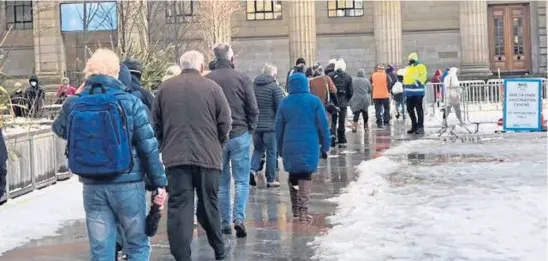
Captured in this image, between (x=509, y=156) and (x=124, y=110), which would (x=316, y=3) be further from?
(x=124, y=110)

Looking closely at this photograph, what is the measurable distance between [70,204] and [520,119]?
13102 mm

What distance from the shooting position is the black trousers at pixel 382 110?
27594mm

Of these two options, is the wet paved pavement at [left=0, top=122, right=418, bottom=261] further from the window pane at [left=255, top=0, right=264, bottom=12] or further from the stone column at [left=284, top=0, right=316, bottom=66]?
the window pane at [left=255, top=0, right=264, bottom=12]

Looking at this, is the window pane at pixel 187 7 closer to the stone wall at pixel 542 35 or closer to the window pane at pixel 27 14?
the window pane at pixel 27 14

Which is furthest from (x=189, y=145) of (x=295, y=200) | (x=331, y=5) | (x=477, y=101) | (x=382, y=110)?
(x=331, y=5)

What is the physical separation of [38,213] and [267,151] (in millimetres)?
3714

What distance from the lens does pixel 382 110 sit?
93.4 feet

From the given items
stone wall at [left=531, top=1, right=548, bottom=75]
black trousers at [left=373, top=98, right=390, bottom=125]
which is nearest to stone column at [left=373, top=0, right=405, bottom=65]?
stone wall at [left=531, top=1, right=548, bottom=75]

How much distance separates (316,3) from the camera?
43.6 m

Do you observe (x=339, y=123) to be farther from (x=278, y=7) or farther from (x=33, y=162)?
(x=278, y=7)

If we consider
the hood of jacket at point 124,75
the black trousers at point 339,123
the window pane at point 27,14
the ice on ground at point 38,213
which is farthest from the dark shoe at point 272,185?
the window pane at point 27,14

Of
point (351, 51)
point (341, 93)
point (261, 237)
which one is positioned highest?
point (351, 51)

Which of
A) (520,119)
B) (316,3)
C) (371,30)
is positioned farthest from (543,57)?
(520,119)

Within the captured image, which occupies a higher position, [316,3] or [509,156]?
[316,3]
